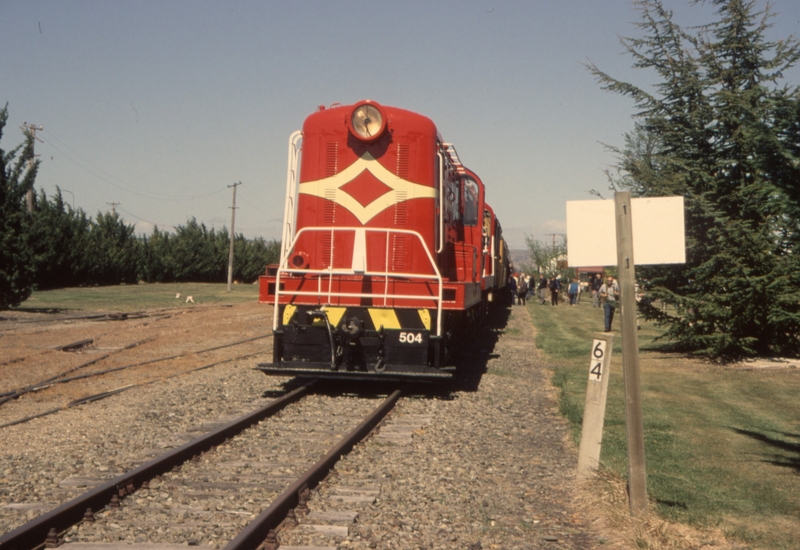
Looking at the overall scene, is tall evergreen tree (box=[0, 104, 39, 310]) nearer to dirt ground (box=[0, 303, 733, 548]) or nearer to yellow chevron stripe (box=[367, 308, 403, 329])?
dirt ground (box=[0, 303, 733, 548])

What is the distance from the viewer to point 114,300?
40.4 m

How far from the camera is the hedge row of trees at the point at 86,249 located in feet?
84.1

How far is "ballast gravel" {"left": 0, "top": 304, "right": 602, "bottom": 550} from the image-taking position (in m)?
4.90

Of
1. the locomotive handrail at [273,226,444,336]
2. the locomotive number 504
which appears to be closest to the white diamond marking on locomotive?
the locomotive handrail at [273,226,444,336]

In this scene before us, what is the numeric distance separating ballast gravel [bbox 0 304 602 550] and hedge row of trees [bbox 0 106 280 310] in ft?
56.3

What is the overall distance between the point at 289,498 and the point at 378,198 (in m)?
6.50

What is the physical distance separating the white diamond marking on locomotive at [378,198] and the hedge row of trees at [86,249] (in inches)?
720

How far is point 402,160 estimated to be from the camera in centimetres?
1110

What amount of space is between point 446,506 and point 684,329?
1185cm

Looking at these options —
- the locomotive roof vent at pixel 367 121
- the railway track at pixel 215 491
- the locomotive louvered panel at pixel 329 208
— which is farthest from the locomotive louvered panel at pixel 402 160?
the railway track at pixel 215 491

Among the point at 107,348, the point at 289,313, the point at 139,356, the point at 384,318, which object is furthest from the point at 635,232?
the point at 107,348

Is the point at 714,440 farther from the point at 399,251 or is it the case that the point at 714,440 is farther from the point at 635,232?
the point at 399,251

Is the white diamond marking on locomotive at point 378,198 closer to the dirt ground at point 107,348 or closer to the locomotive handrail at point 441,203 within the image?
the locomotive handrail at point 441,203

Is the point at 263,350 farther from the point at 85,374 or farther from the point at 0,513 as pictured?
the point at 0,513
